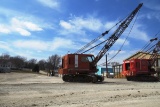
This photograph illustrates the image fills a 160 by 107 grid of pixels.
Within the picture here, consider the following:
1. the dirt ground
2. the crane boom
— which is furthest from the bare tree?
the dirt ground

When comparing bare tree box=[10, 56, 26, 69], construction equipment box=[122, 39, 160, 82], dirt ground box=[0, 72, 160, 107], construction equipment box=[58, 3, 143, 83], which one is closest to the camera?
dirt ground box=[0, 72, 160, 107]

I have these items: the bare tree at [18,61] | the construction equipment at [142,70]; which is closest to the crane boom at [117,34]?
the construction equipment at [142,70]

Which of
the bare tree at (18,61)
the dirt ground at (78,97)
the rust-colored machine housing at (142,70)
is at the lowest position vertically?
the dirt ground at (78,97)

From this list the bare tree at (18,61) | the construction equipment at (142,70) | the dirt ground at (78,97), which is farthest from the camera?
the bare tree at (18,61)

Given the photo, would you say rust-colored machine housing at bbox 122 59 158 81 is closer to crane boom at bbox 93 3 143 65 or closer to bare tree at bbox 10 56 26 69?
crane boom at bbox 93 3 143 65

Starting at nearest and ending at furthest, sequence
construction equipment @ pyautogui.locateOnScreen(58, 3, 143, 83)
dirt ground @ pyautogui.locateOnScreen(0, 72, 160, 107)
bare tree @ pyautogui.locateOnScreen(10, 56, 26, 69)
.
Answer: dirt ground @ pyautogui.locateOnScreen(0, 72, 160, 107) → construction equipment @ pyautogui.locateOnScreen(58, 3, 143, 83) → bare tree @ pyautogui.locateOnScreen(10, 56, 26, 69)

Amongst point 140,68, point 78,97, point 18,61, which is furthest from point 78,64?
point 18,61

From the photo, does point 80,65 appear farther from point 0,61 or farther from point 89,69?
point 0,61

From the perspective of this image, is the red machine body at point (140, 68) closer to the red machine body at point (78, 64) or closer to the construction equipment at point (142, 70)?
the construction equipment at point (142, 70)

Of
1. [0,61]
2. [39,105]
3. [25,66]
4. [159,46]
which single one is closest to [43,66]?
[25,66]

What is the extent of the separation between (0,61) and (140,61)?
161 metres

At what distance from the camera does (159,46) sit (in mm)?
51219

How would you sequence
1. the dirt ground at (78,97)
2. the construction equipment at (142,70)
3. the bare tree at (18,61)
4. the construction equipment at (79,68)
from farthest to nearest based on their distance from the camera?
the bare tree at (18,61) < the construction equipment at (142,70) < the construction equipment at (79,68) < the dirt ground at (78,97)

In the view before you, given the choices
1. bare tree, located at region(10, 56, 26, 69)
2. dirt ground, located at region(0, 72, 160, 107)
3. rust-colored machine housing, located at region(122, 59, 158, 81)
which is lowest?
dirt ground, located at region(0, 72, 160, 107)
